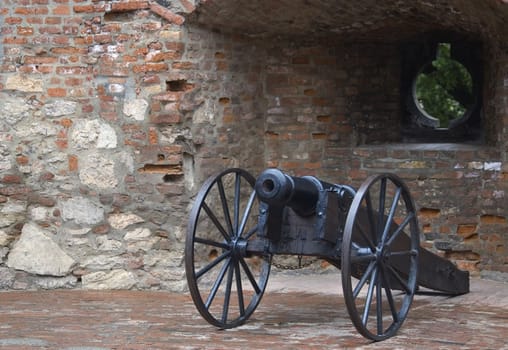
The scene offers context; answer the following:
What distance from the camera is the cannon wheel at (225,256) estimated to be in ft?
19.8

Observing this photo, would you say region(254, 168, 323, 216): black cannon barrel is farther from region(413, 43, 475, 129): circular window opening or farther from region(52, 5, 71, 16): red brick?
region(413, 43, 475, 129): circular window opening

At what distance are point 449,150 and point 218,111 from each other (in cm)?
197

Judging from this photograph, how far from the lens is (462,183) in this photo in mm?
8500

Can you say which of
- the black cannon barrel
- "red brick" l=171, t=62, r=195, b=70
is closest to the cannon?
the black cannon barrel

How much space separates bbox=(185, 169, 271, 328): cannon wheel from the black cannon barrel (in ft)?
1.52

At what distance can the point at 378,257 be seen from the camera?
5902 mm

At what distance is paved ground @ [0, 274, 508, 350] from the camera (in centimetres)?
574

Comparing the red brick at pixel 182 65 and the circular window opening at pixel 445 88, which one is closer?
the red brick at pixel 182 65

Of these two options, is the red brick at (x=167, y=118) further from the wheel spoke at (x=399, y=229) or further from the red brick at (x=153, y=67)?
the wheel spoke at (x=399, y=229)

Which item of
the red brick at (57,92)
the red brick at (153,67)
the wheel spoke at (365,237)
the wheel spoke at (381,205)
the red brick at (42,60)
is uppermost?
the red brick at (42,60)

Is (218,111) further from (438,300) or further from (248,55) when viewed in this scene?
(438,300)

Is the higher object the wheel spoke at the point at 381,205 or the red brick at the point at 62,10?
the red brick at the point at 62,10

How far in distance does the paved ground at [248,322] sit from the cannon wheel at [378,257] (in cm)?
14

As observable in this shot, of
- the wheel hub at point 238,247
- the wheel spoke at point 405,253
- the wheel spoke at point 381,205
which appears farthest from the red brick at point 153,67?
the wheel spoke at point 405,253
